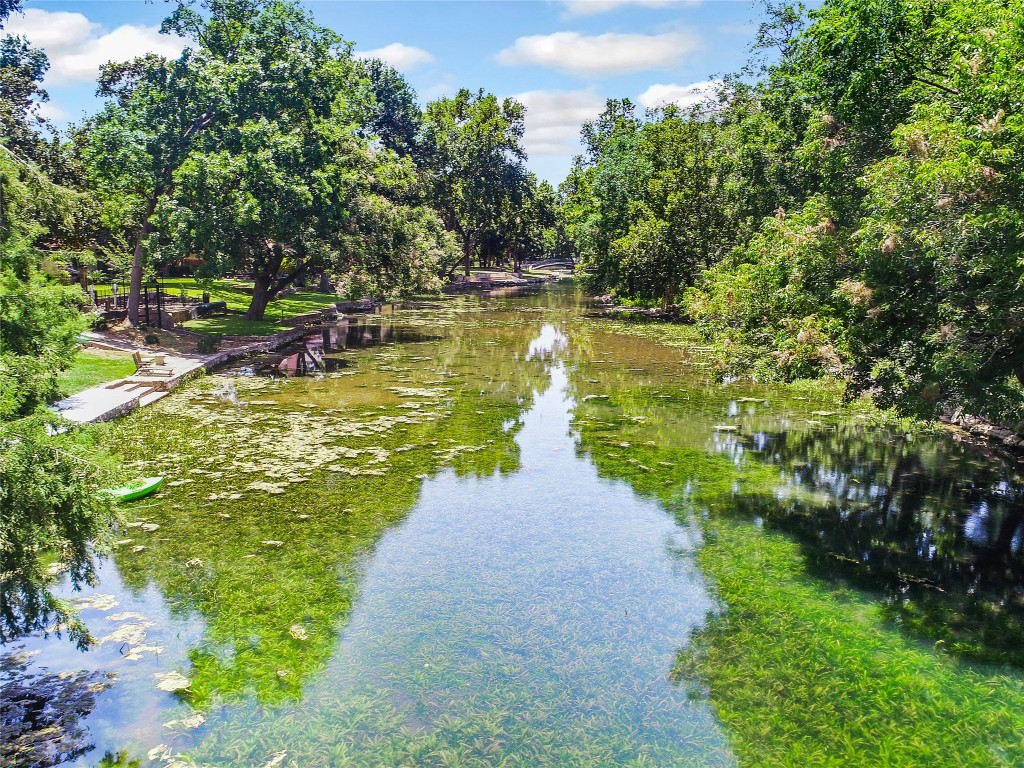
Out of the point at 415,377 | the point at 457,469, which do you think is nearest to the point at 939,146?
the point at 457,469

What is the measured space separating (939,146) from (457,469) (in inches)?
415

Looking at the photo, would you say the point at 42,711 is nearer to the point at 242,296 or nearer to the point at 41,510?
the point at 41,510

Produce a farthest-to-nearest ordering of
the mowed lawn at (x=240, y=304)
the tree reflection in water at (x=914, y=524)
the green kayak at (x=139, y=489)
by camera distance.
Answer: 1. the mowed lawn at (x=240, y=304)
2. the green kayak at (x=139, y=489)
3. the tree reflection in water at (x=914, y=524)

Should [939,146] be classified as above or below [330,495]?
above

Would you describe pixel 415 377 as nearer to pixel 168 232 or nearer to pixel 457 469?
pixel 457 469

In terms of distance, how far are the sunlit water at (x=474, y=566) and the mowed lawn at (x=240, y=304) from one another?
12279 millimetres

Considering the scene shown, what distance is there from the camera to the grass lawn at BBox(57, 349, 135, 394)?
2043 centimetres

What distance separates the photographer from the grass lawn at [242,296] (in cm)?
4181

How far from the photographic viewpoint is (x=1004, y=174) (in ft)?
30.7

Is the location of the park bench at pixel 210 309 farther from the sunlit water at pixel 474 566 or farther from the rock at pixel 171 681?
the rock at pixel 171 681

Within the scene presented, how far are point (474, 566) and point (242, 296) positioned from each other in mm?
38669

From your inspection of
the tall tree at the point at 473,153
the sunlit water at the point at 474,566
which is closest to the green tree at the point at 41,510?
the sunlit water at the point at 474,566

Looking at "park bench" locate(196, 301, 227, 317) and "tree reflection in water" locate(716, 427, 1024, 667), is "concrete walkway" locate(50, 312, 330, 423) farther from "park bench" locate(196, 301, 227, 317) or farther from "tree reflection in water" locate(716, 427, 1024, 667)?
"tree reflection in water" locate(716, 427, 1024, 667)

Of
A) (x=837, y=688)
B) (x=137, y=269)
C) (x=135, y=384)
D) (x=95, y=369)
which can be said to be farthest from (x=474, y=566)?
(x=137, y=269)
